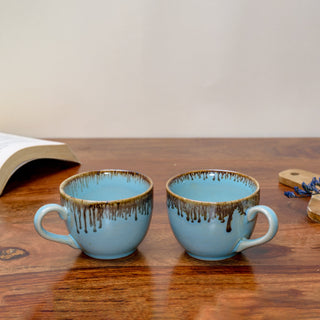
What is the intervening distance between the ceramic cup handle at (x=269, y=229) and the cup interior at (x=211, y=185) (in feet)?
0.25

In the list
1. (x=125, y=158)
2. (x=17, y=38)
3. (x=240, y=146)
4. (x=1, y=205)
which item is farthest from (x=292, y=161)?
(x=17, y=38)

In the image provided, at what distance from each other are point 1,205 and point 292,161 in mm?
629

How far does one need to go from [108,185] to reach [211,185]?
5.9 inches

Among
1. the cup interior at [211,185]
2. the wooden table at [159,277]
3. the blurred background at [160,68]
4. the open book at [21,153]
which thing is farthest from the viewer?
the blurred background at [160,68]

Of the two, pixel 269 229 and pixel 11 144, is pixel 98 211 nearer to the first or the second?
pixel 269 229

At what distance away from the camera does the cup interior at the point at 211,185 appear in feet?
1.82

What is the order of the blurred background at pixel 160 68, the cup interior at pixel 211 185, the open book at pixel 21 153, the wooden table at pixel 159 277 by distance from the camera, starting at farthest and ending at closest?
the blurred background at pixel 160 68
the open book at pixel 21 153
the cup interior at pixel 211 185
the wooden table at pixel 159 277

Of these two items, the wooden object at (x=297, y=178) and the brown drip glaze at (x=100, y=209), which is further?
the wooden object at (x=297, y=178)

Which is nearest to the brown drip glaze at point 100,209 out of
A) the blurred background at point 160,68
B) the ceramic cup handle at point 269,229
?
the ceramic cup handle at point 269,229

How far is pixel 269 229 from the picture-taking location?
1.53 ft

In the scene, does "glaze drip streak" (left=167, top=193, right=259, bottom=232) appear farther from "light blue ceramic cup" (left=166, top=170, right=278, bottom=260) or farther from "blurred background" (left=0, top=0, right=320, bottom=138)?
"blurred background" (left=0, top=0, right=320, bottom=138)

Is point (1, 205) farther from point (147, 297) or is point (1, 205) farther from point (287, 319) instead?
point (287, 319)

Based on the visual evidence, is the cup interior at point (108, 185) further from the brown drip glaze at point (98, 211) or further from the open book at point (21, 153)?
the open book at point (21, 153)

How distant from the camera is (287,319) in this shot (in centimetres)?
40
